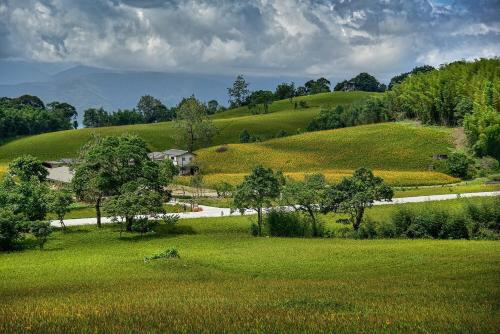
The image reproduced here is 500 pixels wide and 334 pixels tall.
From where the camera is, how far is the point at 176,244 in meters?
54.0

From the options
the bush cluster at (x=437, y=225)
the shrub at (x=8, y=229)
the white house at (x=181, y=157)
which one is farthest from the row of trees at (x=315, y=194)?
the white house at (x=181, y=157)

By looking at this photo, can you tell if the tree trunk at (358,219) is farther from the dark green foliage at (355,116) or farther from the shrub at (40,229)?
the dark green foliage at (355,116)

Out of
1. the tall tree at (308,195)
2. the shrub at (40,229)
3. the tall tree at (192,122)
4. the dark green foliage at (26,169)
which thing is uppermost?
the tall tree at (192,122)

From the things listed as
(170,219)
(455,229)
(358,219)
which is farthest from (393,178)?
(170,219)

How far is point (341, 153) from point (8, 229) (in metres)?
89.3

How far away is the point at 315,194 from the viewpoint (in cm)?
5884

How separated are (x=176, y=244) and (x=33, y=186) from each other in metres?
19.3

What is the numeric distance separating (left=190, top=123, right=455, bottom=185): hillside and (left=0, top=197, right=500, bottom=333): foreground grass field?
191ft

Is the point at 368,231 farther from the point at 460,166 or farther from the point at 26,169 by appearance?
the point at 26,169

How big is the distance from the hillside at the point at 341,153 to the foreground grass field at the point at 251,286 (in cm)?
5812

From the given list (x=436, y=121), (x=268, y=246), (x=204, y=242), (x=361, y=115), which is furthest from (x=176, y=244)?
(x=361, y=115)

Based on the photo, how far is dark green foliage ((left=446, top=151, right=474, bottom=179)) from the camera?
4166 inches

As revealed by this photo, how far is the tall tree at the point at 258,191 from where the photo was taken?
2357 inches

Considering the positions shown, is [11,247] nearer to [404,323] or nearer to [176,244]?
[176,244]
